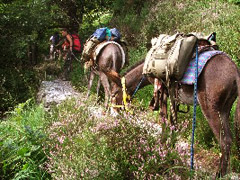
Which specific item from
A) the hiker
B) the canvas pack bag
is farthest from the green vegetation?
the canvas pack bag

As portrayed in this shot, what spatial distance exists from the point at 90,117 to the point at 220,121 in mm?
1985

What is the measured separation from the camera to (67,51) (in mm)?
12656

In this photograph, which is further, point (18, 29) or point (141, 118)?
point (18, 29)

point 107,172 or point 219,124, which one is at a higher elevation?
point 219,124

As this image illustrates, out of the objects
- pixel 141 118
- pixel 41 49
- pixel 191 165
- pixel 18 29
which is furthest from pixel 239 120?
Answer: pixel 41 49

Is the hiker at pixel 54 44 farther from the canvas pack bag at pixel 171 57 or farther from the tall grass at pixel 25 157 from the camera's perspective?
the tall grass at pixel 25 157

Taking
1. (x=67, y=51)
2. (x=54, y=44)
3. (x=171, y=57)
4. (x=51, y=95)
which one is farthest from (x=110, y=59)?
(x=54, y=44)

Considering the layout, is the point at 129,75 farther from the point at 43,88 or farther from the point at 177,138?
the point at 43,88

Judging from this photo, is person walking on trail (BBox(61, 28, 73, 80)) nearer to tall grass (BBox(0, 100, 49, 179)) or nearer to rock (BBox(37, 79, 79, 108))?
rock (BBox(37, 79, 79, 108))

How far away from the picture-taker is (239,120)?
11.0ft

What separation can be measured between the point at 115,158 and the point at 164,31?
9.00 metres

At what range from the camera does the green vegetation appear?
9.64 feet

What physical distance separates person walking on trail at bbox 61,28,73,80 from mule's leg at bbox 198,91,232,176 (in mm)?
9525

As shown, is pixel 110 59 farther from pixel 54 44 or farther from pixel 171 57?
pixel 54 44
